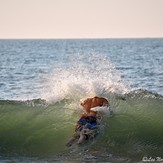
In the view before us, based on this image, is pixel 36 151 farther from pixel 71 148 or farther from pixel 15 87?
pixel 15 87

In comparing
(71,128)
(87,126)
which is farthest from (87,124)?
(71,128)

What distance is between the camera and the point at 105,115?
564 inches

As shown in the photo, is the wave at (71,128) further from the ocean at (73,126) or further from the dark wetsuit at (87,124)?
the dark wetsuit at (87,124)

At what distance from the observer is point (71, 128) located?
47.1ft

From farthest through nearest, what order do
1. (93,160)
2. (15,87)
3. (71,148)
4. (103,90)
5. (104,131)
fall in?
(15,87) → (103,90) → (104,131) → (71,148) → (93,160)

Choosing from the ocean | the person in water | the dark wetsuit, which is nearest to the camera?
the ocean

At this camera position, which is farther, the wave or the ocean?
the wave

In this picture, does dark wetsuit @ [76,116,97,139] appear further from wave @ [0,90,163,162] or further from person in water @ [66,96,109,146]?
wave @ [0,90,163,162]

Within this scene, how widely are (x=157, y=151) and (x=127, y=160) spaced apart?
1101 mm

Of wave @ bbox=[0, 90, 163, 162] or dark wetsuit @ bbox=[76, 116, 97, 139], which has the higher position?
dark wetsuit @ bbox=[76, 116, 97, 139]

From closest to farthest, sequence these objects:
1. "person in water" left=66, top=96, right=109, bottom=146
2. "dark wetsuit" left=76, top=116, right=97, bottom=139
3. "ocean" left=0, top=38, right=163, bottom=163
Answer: "ocean" left=0, top=38, right=163, bottom=163 → "person in water" left=66, top=96, right=109, bottom=146 → "dark wetsuit" left=76, top=116, right=97, bottom=139

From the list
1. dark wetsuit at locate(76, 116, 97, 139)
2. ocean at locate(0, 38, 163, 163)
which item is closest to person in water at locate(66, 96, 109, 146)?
dark wetsuit at locate(76, 116, 97, 139)

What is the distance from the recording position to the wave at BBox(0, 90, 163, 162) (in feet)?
42.4

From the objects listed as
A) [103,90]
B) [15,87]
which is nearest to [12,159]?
[103,90]
